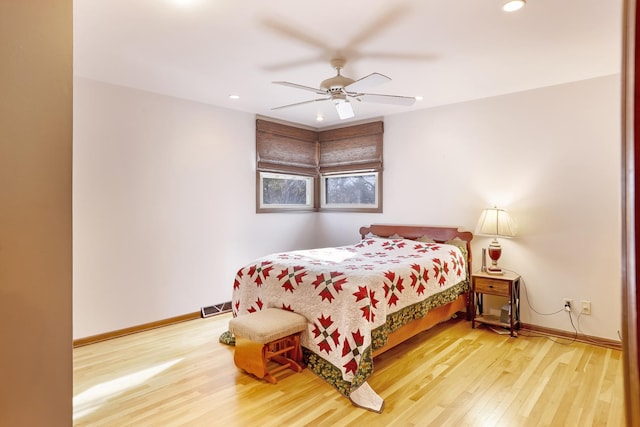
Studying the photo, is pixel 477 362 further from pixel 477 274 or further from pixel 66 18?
pixel 66 18

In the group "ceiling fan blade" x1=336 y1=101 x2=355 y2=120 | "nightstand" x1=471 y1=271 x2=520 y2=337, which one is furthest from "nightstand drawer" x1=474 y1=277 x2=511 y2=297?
"ceiling fan blade" x1=336 y1=101 x2=355 y2=120

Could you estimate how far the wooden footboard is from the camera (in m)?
3.05

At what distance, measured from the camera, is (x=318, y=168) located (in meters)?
5.61

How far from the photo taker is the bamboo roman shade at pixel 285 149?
4.84 m

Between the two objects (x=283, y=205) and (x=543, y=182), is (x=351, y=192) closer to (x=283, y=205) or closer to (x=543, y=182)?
(x=283, y=205)

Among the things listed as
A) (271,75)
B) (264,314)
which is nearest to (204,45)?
(271,75)

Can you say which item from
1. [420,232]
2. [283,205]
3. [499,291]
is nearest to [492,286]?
[499,291]

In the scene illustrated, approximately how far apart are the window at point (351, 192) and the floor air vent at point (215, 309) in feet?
6.83

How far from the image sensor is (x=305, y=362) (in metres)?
2.84

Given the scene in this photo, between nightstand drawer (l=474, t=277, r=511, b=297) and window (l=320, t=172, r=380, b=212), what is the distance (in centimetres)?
168

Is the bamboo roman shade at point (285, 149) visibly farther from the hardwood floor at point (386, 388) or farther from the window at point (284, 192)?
the hardwood floor at point (386, 388)

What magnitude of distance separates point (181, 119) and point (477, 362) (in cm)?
370

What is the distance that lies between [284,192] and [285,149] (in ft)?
2.00

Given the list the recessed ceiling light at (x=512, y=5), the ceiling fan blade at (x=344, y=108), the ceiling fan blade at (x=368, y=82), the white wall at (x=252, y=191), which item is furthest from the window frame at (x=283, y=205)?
the recessed ceiling light at (x=512, y=5)
